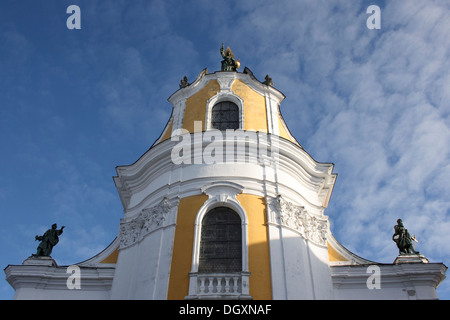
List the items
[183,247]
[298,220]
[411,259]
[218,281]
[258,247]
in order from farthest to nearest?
1. [298,220]
2. [411,259]
3. [183,247]
4. [258,247]
5. [218,281]

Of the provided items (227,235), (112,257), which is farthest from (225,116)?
(112,257)

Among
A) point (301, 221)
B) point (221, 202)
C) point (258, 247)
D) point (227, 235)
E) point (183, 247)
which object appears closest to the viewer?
point (258, 247)

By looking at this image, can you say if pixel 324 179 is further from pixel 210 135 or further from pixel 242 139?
pixel 210 135

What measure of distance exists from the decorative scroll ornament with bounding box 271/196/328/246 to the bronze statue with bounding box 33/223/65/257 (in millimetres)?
7660

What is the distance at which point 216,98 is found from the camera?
1677cm

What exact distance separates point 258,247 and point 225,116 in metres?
5.93

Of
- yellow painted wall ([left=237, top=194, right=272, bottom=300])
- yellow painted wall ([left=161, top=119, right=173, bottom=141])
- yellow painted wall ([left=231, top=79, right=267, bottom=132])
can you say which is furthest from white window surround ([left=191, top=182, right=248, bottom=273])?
yellow painted wall ([left=161, top=119, right=173, bottom=141])

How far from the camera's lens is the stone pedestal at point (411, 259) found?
13.1 m

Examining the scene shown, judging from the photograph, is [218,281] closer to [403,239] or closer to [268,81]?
[403,239]

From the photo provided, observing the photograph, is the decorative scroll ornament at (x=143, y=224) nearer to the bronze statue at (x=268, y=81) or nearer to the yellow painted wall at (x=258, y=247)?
the yellow painted wall at (x=258, y=247)

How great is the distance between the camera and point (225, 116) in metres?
16.4

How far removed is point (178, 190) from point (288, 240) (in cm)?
371

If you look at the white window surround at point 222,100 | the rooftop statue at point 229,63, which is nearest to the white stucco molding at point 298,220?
the white window surround at point 222,100
